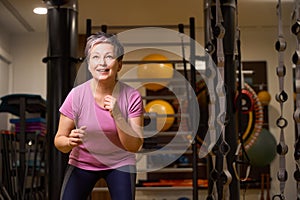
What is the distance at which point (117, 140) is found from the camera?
1.59 m

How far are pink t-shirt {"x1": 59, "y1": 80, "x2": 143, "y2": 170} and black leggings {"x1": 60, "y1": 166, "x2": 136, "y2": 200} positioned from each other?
2cm

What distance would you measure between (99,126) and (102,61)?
218mm

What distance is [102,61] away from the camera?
1562 mm

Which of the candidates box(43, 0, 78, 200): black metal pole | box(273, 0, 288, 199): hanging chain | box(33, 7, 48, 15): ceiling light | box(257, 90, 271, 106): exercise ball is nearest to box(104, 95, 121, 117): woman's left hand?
box(273, 0, 288, 199): hanging chain

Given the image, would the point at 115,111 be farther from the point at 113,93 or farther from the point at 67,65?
the point at 67,65

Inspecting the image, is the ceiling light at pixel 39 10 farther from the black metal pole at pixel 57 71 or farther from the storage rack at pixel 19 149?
the black metal pole at pixel 57 71

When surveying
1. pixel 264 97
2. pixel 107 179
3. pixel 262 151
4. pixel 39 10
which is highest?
pixel 39 10

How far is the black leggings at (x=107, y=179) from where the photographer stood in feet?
5.22

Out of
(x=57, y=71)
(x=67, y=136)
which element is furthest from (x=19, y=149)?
(x=67, y=136)

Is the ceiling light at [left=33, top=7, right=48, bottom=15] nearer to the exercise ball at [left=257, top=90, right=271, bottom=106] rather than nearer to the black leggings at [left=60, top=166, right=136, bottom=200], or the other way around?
the exercise ball at [left=257, top=90, right=271, bottom=106]

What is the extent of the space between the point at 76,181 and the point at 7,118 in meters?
4.98

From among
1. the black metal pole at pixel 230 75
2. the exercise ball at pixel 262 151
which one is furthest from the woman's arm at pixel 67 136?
the exercise ball at pixel 262 151

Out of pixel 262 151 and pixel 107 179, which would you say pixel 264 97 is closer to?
pixel 262 151

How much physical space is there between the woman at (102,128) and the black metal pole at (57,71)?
3.84 ft
